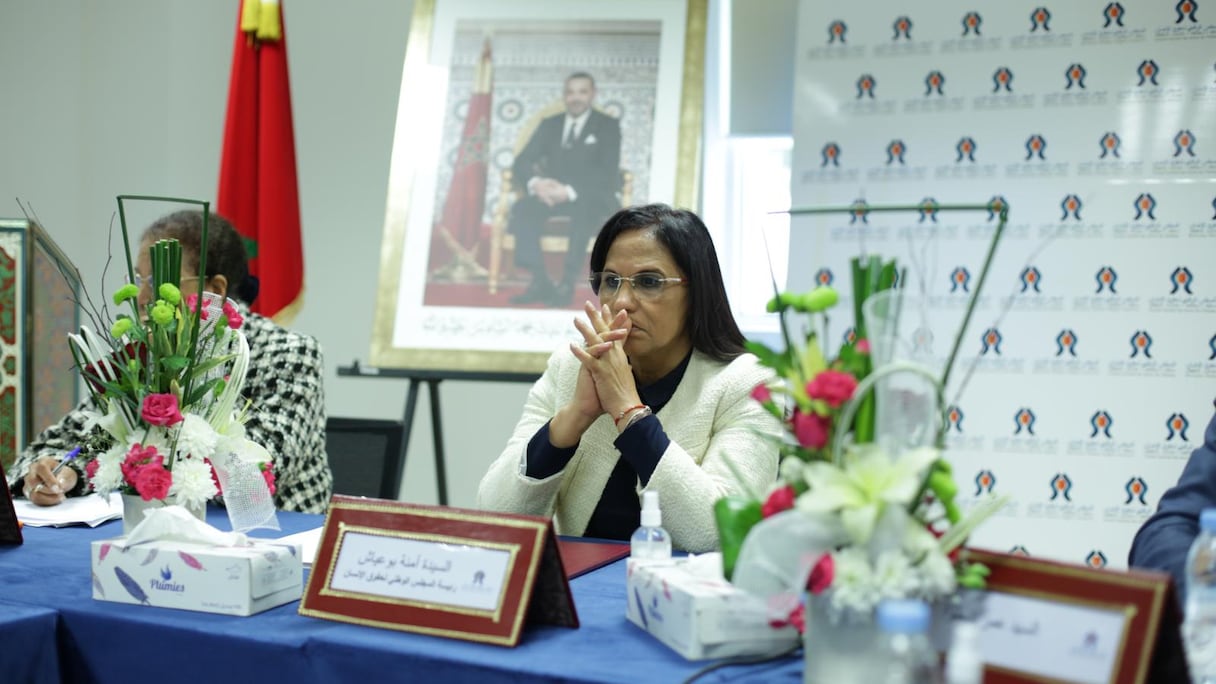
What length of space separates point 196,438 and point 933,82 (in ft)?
9.58

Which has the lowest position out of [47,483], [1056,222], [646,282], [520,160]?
[47,483]

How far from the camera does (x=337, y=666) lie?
111 centimetres

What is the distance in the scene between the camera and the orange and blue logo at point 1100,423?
3377mm

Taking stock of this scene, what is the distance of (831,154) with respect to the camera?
3709 millimetres

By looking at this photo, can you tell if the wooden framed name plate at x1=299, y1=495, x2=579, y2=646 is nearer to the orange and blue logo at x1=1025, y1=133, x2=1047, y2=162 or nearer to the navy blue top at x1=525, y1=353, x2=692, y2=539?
the navy blue top at x1=525, y1=353, x2=692, y2=539

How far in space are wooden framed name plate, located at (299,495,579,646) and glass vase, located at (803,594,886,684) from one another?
0.31 metres

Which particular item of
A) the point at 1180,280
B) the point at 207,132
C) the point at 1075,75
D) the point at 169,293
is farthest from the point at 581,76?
the point at 169,293

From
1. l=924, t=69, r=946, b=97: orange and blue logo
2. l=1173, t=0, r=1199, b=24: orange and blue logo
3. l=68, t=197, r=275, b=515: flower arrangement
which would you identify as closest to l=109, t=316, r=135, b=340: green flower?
l=68, t=197, r=275, b=515: flower arrangement

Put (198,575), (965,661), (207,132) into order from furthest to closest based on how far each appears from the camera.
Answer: (207,132) → (198,575) → (965,661)

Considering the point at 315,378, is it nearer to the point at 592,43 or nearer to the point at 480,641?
the point at 480,641

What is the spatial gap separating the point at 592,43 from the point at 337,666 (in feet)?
9.70

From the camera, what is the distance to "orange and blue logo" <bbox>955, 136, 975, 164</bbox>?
11.7 feet

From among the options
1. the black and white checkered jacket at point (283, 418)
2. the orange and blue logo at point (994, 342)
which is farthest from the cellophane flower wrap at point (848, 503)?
the orange and blue logo at point (994, 342)

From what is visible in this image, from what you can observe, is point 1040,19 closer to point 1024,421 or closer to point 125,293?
point 1024,421
